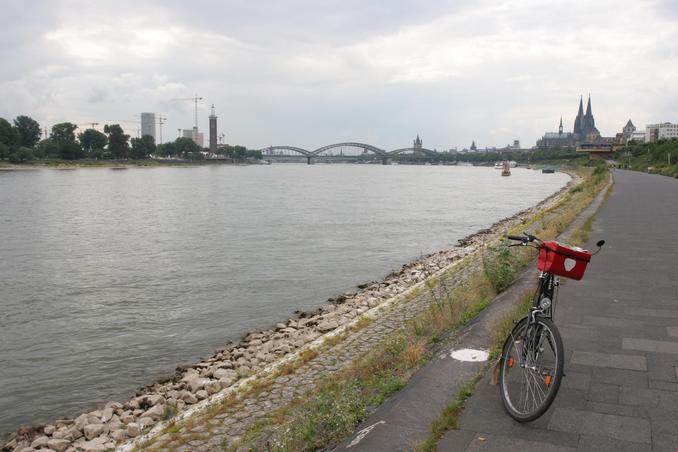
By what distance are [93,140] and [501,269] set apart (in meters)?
156

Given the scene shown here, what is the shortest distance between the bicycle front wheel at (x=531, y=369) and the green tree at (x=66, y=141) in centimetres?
14435

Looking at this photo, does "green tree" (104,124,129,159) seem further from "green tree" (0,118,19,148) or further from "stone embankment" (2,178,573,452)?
"stone embankment" (2,178,573,452)

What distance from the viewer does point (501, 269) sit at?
356 inches

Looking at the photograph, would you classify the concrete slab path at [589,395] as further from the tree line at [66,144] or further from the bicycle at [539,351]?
the tree line at [66,144]

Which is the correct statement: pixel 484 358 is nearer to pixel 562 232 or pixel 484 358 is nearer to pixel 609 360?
pixel 609 360

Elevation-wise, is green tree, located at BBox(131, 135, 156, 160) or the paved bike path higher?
green tree, located at BBox(131, 135, 156, 160)

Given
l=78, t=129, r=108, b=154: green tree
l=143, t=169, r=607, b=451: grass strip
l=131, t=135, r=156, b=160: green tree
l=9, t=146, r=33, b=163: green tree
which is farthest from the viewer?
l=131, t=135, r=156, b=160: green tree

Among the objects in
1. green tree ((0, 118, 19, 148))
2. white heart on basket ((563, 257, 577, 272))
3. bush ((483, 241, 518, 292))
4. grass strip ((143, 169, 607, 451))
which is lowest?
grass strip ((143, 169, 607, 451))

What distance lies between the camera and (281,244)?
23.7 m

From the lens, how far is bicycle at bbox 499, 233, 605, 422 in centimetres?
389

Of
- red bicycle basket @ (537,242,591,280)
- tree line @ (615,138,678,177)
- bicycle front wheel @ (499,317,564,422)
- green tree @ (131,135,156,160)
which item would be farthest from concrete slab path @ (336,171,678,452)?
green tree @ (131,135,156,160)

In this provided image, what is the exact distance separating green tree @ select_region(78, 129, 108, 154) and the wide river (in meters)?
119

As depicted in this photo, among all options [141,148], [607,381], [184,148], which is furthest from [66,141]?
[607,381]

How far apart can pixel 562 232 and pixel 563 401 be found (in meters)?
11.9
